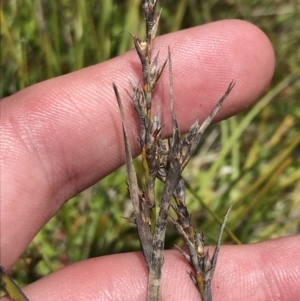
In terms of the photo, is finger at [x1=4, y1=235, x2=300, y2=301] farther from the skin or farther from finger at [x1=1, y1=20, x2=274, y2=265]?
finger at [x1=1, y1=20, x2=274, y2=265]

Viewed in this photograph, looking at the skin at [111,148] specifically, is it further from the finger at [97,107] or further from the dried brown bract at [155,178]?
the dried brown bract at [155,178]

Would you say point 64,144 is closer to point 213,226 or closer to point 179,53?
point 179,53

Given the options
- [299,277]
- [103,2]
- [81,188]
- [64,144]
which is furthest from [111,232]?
[103,2]

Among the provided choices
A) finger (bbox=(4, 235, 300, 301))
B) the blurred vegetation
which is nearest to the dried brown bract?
finger (bbox=(4, 235, 300, 301))

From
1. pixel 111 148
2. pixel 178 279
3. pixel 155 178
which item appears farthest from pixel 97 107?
pixel 178 279

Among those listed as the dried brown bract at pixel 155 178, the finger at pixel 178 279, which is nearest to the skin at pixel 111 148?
the finger at pixel 178 279

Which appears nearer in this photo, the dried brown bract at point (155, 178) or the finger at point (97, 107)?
the dried brown bract at point (155, 178)

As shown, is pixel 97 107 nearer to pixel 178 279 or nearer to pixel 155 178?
pixel 155 178
